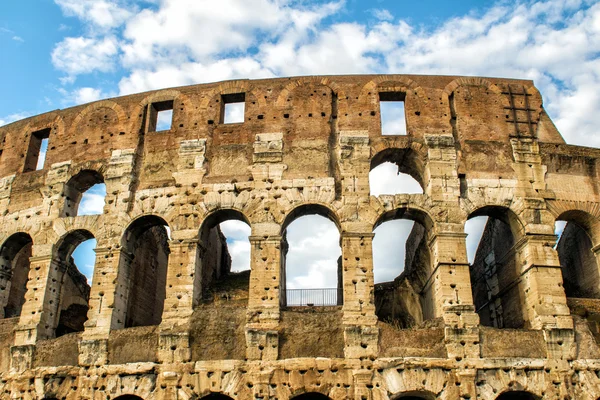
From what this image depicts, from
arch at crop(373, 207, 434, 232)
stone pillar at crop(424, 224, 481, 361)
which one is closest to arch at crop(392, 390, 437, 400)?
stone pillar at crop(424, 224, 481, 361)

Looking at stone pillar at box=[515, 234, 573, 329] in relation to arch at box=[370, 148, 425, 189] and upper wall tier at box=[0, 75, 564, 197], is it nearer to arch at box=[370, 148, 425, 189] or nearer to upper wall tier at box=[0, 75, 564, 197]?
upper wall tier at box=[0, 75, 564, 197]

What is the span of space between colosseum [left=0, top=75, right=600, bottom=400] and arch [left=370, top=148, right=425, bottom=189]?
0.19ft

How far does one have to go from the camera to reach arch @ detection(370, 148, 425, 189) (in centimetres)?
1359

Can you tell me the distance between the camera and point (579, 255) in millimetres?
14305

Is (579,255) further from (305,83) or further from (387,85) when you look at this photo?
(305,83)

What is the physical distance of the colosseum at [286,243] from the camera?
1151cm

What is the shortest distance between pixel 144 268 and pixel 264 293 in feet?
17.8

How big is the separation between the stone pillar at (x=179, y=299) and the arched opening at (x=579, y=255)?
27.2 ft

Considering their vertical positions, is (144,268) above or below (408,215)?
below

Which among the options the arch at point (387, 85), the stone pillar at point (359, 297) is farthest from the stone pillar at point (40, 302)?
the arch at point (387, 85)

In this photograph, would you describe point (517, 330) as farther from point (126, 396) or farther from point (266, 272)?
point (126, 396)

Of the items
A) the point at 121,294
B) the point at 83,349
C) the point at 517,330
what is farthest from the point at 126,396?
the point at 517,330

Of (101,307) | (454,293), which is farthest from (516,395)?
(101,307)

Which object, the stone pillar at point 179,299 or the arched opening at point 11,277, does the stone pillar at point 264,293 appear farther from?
the arched opening at point 11,277
